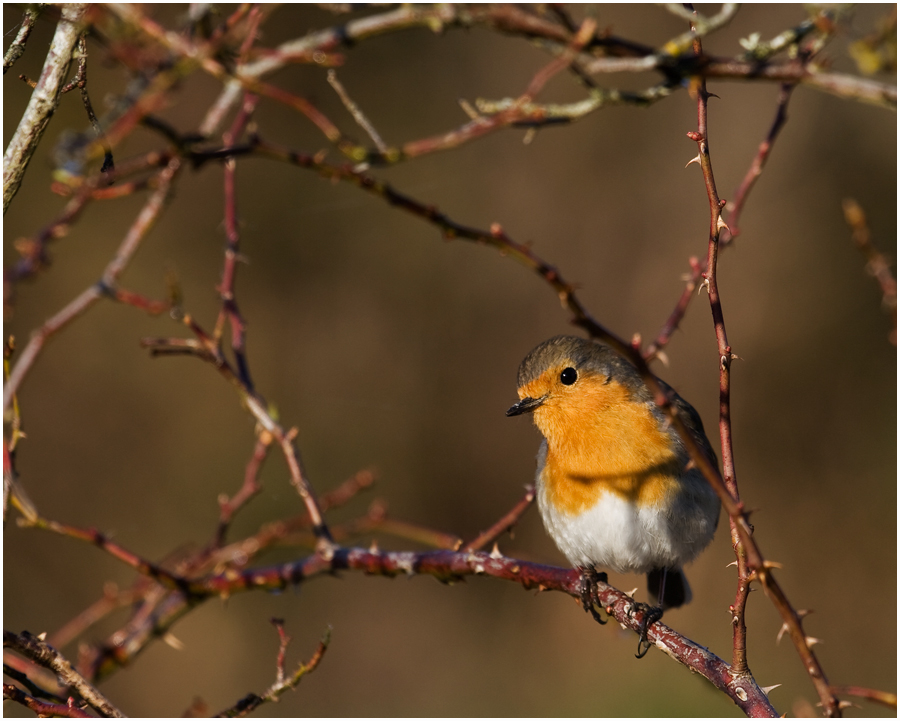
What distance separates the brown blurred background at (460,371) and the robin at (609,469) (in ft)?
12.9

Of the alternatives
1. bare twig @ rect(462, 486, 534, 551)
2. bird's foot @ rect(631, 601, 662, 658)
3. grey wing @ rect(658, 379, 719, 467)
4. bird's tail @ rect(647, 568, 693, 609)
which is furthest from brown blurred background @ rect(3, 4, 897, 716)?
bare twig @ rect(462, 486, 534, 551)

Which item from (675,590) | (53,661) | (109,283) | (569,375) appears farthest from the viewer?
(675,590)

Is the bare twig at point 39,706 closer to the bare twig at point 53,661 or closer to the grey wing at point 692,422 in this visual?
the bare twig at point 53,661

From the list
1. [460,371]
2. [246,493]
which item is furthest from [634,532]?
[460,371]

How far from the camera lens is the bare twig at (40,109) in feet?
6.13

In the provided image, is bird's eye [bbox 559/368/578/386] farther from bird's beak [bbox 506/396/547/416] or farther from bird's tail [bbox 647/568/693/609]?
bird's tail [bbox 647/568/693/609]

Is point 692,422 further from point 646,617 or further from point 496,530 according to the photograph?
point 496,530

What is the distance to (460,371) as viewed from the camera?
7.96m

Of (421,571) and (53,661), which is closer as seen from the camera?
(53,661)

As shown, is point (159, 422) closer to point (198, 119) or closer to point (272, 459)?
point (272, 459)

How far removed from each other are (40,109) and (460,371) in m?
6.20

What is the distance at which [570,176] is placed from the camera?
770 cm

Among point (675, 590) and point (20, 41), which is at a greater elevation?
point (20, 41)

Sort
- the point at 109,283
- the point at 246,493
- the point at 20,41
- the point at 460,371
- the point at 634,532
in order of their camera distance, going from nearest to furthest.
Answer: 1. the point at 109,283
2. the point at 20,41
3. the point at 246,493
4. the point at 634,532
5. the point at 460,371
